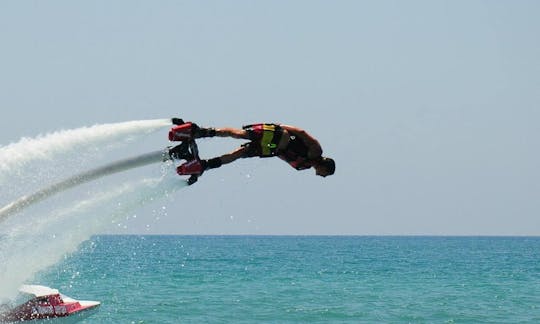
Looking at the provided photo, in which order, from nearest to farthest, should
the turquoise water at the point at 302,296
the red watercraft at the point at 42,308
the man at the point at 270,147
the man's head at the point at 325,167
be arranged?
the man at the point at 270,147
the man's head at the point at 325,167
the red watercraft at the point at 42,308
the turquoise water at the point at 302,296

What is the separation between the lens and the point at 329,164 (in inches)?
750

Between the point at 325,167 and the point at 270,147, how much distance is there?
1439 millimetres

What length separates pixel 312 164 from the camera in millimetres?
18922

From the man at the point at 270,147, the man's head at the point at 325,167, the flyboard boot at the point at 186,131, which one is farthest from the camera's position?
the man's head at the point at 325,167

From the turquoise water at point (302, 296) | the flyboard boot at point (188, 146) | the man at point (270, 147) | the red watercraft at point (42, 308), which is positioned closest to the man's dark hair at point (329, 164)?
the man at point (270, 147)

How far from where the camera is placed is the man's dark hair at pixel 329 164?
18984 mm

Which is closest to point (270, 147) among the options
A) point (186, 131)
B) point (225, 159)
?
point (225, 159)

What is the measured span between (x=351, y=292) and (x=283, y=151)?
133 feet

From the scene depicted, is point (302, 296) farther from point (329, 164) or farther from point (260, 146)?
point (260, 146)

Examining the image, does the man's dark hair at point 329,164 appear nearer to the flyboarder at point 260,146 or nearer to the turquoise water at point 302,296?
the flyboarder at point 260,146

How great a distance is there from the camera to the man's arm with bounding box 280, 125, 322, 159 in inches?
728

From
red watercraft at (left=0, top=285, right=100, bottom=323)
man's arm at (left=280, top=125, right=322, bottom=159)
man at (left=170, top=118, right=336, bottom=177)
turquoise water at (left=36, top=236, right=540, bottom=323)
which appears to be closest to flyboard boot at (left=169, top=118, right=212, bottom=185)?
man at (left=170, top=118, right=336, bottom=177)

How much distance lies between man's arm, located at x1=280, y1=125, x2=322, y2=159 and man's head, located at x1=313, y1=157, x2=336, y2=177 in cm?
17

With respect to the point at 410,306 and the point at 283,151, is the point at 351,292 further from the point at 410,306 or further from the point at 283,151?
the point at 283,151
